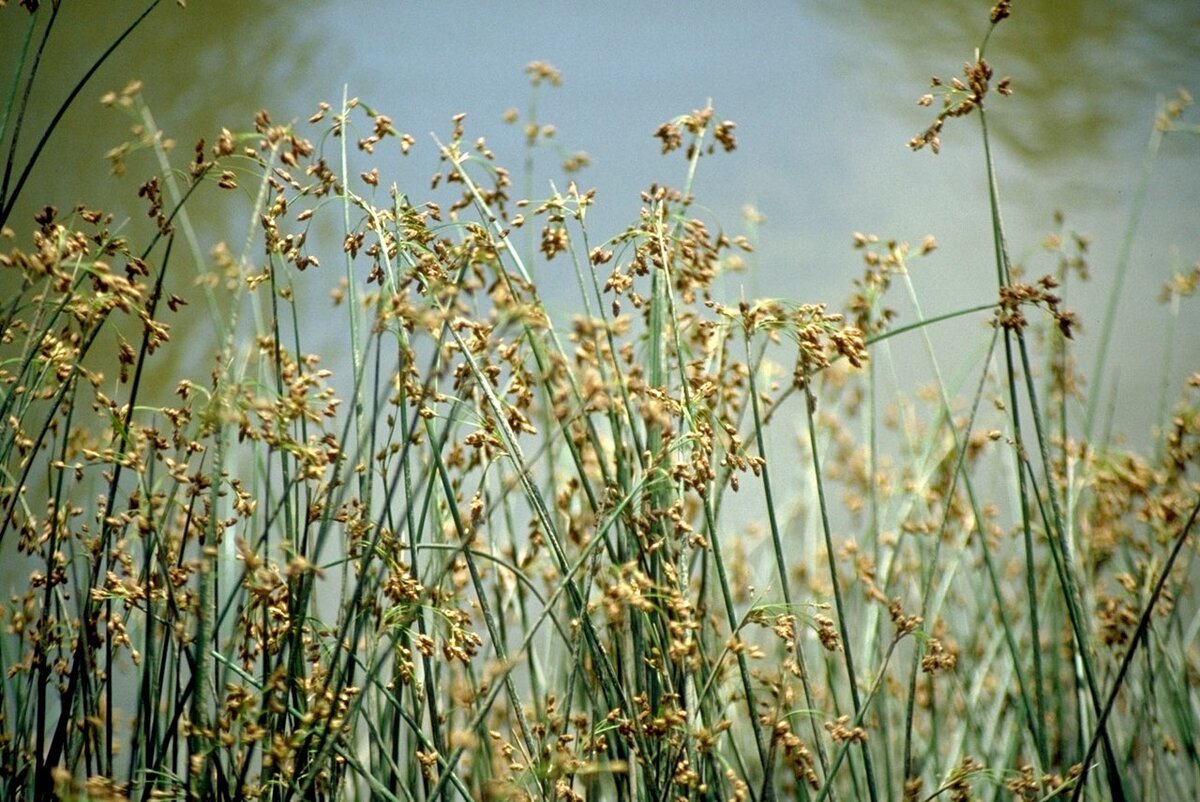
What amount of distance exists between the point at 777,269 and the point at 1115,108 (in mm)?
983

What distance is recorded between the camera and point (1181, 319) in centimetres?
262

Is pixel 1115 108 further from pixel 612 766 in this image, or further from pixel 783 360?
pixel 612 766

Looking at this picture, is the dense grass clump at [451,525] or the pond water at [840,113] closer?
the dense grass clump at [451,525]

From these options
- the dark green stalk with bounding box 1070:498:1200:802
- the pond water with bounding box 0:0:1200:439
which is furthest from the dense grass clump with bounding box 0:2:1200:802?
the pond water with bounding box 0:0:1200:439

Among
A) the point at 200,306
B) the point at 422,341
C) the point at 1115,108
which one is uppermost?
the point at 1115,108

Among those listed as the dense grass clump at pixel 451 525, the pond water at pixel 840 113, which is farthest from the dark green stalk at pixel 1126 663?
the pond water at pixel 840 113

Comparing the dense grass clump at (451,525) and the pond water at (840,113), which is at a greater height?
the pond water at (840,113)

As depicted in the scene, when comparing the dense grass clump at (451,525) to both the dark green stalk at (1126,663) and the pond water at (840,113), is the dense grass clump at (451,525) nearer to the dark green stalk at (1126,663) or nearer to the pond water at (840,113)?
the dark green stalk at (1126,663)

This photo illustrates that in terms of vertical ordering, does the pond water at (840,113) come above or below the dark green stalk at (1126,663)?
above

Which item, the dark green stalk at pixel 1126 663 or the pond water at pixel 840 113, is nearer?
the dark green stalk at pixel 1126 663

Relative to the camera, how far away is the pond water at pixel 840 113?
2307 mm

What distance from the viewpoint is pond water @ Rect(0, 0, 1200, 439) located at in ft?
7.57

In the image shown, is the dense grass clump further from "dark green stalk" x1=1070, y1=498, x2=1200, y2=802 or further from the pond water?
the pond water

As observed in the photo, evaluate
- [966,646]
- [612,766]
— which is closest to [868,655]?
[966,646]
